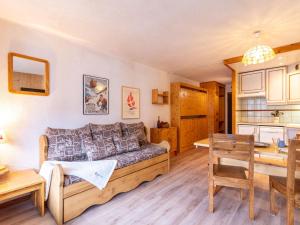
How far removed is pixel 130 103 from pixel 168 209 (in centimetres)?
239

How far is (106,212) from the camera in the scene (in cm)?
199

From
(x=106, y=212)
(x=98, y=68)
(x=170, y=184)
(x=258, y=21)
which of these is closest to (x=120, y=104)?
(x=98, y=68)

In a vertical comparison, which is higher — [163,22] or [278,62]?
[163,22]

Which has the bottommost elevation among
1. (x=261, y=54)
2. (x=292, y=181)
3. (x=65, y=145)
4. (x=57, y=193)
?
(x=57, y=193)

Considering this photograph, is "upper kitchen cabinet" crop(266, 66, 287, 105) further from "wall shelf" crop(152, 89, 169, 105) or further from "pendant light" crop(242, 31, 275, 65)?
"wall shelf" crop(152, 89, 169, 105)

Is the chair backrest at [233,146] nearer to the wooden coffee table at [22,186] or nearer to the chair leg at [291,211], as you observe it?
the chair leg at [291,211]

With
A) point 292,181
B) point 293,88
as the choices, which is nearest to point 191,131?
point 293,88

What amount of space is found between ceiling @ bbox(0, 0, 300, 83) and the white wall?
196 millimetres

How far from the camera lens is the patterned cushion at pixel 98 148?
7.91ft

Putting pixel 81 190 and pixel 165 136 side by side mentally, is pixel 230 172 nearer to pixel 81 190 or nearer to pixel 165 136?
pixel 81 190

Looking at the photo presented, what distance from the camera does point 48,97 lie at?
2.52 m

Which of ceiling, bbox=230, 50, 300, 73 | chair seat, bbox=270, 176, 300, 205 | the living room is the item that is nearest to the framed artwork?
the living room

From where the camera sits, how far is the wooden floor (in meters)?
1.82

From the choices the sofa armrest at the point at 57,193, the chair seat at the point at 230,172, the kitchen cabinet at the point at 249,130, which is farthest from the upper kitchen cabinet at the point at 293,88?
the sofa armrest at the point at 57,193
